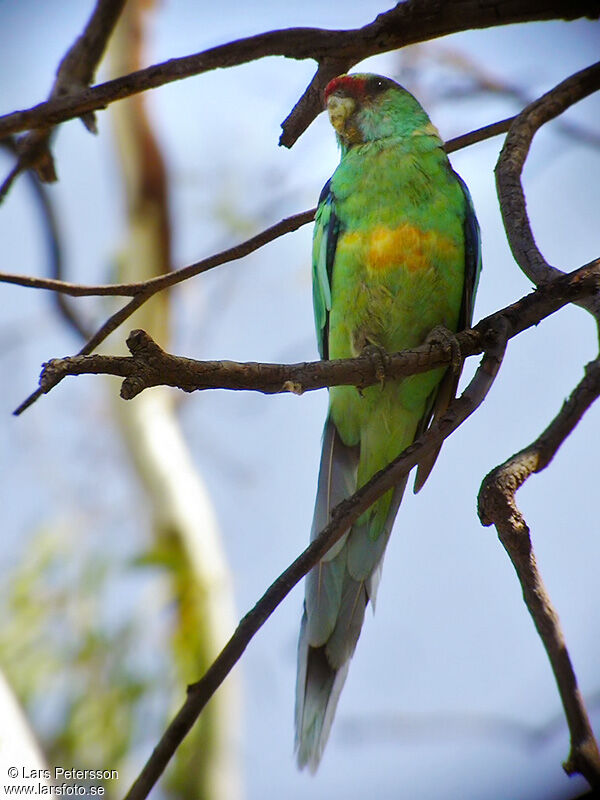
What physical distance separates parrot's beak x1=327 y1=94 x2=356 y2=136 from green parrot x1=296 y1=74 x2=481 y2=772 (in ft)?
0.35

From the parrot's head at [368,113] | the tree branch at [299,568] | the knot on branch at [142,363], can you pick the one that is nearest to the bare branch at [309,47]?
the parrot's head at [368,113]

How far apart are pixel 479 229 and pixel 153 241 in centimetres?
546

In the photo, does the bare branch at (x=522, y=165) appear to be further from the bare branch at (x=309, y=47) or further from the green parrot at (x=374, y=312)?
the green parrot at (x=374, y=312)

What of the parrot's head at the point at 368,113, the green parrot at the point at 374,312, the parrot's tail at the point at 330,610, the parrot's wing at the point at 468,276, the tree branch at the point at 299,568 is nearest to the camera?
the tree branch at the point at 299,568

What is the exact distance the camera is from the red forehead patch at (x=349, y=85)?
10.6 ft

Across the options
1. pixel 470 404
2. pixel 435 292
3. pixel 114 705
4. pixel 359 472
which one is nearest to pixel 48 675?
pixel 114 705

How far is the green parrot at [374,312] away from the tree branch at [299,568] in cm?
52

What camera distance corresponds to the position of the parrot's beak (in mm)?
3207

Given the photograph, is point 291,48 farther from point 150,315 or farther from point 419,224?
point 150,315

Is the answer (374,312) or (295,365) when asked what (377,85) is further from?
(295,365)

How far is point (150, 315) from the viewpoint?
7.89 m

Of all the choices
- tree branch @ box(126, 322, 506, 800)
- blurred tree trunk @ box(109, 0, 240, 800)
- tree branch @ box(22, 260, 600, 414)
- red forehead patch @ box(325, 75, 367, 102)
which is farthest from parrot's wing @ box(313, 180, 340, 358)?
blurred tree trunk @ box(109, 0, 240, 800)

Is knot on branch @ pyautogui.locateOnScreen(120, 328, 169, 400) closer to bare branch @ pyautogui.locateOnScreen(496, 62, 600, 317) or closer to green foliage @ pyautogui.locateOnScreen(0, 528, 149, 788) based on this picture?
bare branch @ pyautogui.locateOnScreen(496, 62, 600, 317)

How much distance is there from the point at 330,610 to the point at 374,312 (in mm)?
970
